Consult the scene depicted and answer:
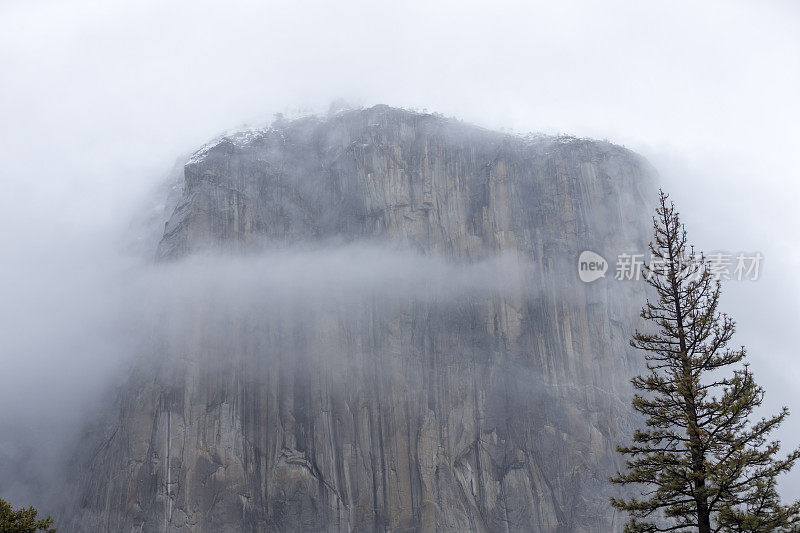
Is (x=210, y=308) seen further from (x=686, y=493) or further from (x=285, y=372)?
(x=686, y=493)

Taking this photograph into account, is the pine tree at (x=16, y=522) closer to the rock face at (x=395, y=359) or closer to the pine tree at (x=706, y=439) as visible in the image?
the pine tree at (x=706, y=439)

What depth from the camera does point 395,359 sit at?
68.7 metres

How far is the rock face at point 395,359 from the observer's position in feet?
201

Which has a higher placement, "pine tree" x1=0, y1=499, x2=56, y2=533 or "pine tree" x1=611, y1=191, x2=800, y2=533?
"pine tree" x1=611, y1=191, x2=800, y2=533

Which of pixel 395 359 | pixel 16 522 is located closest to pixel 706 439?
pixel 16 522

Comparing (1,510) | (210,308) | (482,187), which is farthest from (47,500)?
(482,187)

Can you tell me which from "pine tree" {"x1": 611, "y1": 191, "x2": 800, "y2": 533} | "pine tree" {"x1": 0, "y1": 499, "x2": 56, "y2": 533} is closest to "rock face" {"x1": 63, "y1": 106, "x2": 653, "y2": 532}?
"pine tree" {"x1": 0, "y1": 499, "x2": 56, "y2": 533}

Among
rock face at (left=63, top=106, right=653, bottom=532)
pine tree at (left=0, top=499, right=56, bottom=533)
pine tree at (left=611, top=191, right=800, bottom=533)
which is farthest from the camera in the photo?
rock face at (left=63, top=106, right=653, bottom=532)

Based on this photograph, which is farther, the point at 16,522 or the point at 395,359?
the point at 395,359

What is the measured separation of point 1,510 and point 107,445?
43725mm

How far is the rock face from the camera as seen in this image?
6125 cm

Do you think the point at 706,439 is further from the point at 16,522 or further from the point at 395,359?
the point at 395,359

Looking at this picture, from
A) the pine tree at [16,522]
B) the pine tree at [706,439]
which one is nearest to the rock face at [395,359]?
the pine tree at [16,522]

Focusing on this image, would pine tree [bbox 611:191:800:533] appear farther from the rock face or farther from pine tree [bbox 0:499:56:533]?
the rock face
